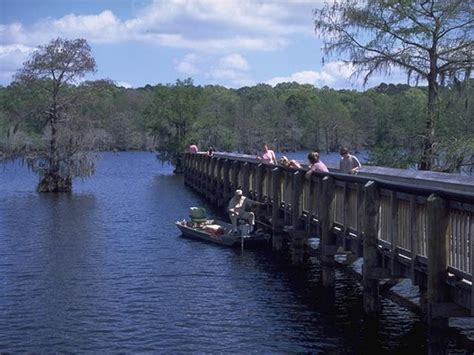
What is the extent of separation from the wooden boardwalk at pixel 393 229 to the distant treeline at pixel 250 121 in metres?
4.04

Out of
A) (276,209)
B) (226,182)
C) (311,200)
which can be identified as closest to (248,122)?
(226,182)

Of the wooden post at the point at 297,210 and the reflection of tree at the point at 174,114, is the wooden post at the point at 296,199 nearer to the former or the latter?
the wooden post at the point at 297,210

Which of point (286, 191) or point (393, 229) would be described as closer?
point (393, 229)

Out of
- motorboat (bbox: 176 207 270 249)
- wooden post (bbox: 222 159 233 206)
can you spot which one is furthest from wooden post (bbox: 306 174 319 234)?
wooden post (bbox: 222 159 233 206)

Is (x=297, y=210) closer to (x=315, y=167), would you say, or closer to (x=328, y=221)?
(x=315, y=167)

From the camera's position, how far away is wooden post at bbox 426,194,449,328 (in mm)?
10680

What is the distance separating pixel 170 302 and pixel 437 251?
7379mm

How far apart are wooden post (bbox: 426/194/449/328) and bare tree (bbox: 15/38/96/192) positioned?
37722 mm

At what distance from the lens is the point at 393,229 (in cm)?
1292

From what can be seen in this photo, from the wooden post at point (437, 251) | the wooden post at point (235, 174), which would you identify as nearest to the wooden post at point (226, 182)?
the wooden post at point (235, 174)

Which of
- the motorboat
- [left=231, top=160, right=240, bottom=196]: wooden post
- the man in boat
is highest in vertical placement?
[left=231, top=160, right=240, bottom=196]: wooden post

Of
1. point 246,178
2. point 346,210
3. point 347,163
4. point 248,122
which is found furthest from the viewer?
point 248,122

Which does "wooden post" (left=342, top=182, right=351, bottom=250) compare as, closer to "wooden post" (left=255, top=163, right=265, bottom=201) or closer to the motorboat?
the motorboat

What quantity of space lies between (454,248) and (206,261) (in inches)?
478
